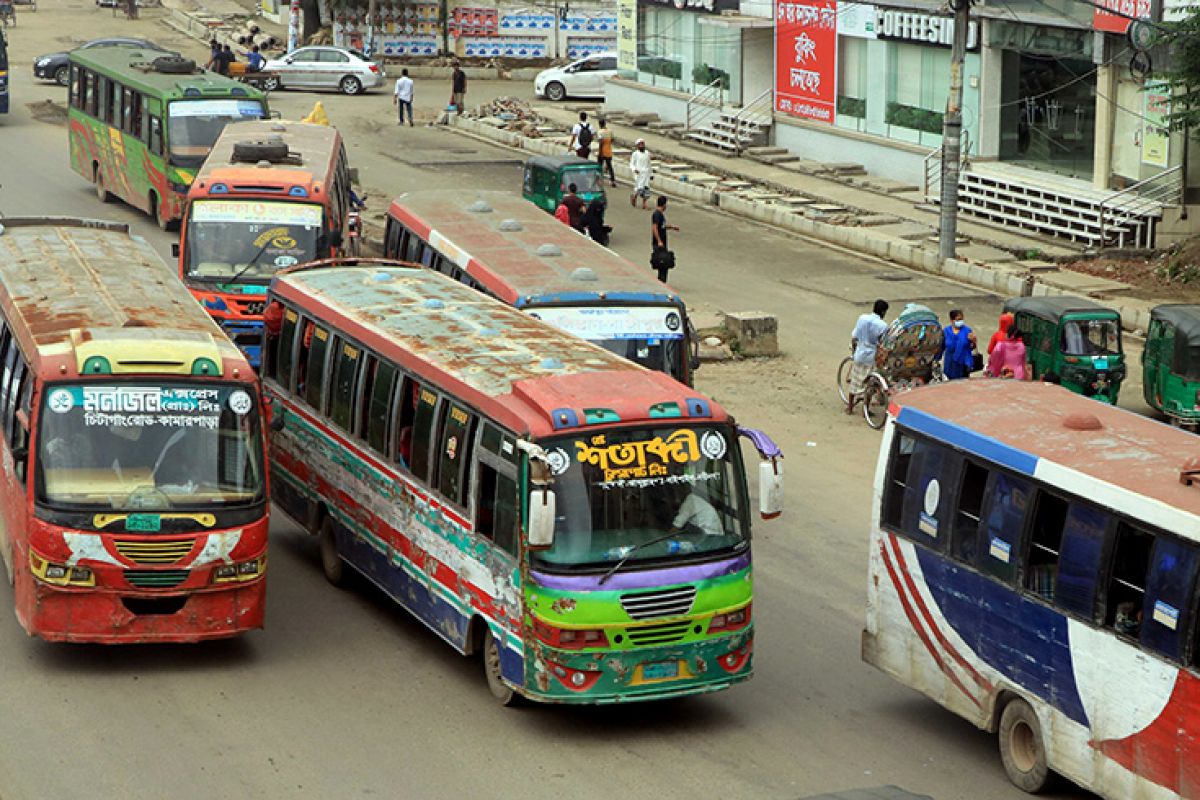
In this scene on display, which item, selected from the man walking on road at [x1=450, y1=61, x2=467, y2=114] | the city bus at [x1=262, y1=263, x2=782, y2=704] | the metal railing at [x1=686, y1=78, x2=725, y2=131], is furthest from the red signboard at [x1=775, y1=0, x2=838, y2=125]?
the city bus at [x1=262, y1=263, x2=782, y2=704]

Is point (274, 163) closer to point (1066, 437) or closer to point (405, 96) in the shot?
point (1066, 437)

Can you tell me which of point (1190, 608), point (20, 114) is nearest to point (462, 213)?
point (1190, 608)

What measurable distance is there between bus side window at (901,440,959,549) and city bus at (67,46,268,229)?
845 inches

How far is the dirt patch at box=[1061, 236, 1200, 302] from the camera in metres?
30.2

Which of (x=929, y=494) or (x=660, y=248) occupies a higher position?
(x=660, y=248)

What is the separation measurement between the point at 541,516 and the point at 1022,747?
11.3 ft

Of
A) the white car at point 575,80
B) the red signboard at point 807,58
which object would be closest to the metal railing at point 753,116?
the red signboard at point 807,58

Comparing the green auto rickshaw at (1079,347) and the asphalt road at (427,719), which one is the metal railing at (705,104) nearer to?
the green auto rickshaw at (1079,347)

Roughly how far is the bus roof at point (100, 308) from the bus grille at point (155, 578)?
1.46 m

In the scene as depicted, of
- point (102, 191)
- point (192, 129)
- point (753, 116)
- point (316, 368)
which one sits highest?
point (753, 116)

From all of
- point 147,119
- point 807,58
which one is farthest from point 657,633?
point 807,58

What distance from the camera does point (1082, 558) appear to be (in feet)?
38.5

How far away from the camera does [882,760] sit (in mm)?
12984

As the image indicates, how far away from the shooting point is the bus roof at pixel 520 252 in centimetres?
1866
